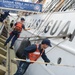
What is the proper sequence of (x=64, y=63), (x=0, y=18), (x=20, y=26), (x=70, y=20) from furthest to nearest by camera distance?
1. (x=0, y=18)
2. (x=20, y=26)
3. (x=70, y=20)
4. (x=64, y=63)

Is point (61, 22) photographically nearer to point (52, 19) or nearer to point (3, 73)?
point (52, 19)

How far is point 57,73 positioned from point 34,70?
6.75 ft

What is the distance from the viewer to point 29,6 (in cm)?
1966

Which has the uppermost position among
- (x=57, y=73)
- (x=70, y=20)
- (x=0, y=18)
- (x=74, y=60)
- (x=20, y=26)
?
(x=70, y=20)

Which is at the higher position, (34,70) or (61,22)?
(61,22)

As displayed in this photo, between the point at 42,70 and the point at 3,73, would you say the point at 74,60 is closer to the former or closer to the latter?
the point at 42,70

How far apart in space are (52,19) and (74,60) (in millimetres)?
3020

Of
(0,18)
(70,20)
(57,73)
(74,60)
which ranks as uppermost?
(70,20)

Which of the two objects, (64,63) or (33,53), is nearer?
(64,63)

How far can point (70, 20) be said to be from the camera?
565 cm

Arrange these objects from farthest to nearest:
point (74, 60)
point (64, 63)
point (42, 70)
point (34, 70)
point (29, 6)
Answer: point (29, 6)
point (34, 70)
point (42, 70)
point (64, 63)
point (74, 60)

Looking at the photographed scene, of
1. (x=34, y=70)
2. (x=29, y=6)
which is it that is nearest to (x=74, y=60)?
(x=34, y=70)

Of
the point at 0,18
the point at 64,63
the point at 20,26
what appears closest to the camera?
the point at 64,63

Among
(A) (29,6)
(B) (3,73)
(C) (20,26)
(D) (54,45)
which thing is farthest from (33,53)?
(A) (29,6)
